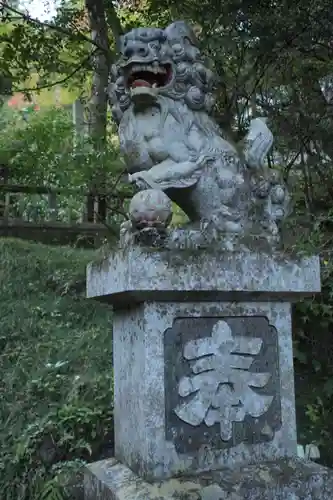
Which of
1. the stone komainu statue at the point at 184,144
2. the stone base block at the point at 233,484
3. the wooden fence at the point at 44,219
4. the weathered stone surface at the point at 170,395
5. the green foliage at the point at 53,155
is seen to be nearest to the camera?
the stone base block at the point at 233,484

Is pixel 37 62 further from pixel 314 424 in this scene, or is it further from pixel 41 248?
pixel 314 424

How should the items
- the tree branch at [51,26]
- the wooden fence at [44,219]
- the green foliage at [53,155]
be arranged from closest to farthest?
the green foliage at [53,155] → the tree branch at [51,26] → the wooden fence at [44,219]

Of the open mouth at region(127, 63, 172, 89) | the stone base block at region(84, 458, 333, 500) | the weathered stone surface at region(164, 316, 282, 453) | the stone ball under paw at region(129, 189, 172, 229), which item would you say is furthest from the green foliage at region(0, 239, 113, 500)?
the open mouth at region(127, 63, 172, 89)

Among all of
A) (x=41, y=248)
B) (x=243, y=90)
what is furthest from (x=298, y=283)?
(x=41, y=248)

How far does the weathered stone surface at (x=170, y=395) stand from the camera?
219 cm

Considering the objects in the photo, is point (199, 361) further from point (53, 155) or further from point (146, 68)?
point (53, 155)

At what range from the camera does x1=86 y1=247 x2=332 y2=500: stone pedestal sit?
7.17 ft

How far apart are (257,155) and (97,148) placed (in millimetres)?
2774

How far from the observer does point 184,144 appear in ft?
8.30

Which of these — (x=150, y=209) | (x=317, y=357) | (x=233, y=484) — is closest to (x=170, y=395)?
(x=233, y=484)

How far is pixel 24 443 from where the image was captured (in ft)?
10.5

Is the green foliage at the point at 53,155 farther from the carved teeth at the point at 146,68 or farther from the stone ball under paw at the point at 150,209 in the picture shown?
the stone ball under paw at the point at 150,209

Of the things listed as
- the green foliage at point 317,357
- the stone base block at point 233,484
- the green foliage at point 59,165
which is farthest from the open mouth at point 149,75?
the green foliage at point 59,165

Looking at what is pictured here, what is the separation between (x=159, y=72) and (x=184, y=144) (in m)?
0.35
